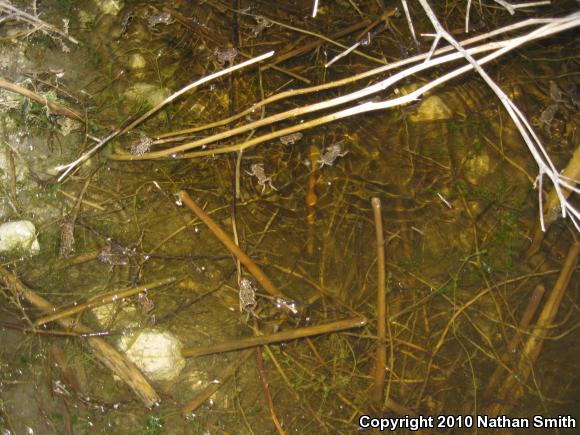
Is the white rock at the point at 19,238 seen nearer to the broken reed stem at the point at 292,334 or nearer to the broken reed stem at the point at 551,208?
the broken reed stem at the point at 292,334

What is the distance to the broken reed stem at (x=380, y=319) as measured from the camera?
270 centimetres

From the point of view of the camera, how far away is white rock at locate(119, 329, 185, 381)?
9.02 feet

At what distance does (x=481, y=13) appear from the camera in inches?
112

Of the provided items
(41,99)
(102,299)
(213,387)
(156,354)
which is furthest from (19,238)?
(213,387)

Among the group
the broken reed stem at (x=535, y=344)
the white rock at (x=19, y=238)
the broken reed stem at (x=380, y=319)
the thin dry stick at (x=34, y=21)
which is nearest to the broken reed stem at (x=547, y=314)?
the broken reed stem at (x=535, y=344)

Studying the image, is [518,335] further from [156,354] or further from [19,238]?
[19,238]

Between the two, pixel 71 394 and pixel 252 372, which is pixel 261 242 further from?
pixel 71 394

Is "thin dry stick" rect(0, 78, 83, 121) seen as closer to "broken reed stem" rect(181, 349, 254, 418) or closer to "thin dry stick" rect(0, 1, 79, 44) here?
"thin dry stick" rect(0, 1, 79, 44)

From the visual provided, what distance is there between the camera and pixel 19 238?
2805 millimetres

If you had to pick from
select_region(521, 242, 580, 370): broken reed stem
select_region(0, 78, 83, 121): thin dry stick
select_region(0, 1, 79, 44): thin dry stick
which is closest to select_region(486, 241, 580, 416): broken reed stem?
select_region(521, 242, 580, 370): broken reed stem

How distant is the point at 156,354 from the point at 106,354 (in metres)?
0.29

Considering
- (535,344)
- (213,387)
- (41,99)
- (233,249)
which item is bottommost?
(213,387)

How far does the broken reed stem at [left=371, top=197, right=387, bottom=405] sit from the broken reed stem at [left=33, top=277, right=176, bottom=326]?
121 cm

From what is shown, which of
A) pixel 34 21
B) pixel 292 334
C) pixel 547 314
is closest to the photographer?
pixel 292 334
